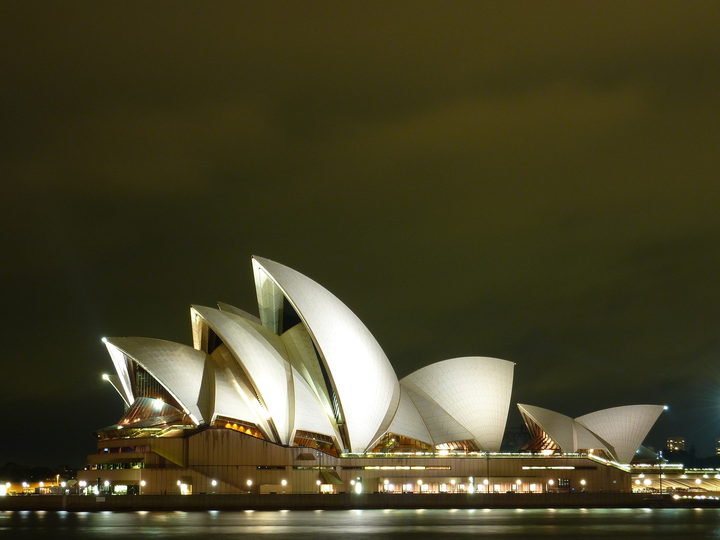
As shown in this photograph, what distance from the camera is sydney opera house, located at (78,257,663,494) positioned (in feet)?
215

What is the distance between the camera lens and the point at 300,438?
67750 millimetres

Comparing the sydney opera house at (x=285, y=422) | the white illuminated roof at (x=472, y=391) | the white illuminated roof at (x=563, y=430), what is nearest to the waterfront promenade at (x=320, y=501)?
the sydney opera house at (x=285, y=422)

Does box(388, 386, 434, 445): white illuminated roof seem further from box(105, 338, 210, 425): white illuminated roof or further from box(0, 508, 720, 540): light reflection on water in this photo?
box(105, 338, 210, 425): white illuminated roof

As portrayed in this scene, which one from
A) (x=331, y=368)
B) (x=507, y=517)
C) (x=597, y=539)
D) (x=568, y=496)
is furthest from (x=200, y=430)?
(x=597, y=539)

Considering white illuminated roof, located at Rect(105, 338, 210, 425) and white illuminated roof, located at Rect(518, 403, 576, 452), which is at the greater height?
white illuminated roof, located at Rect(105, 338, 210, 425)

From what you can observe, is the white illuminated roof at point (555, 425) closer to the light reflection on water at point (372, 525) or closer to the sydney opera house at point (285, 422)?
the sydney opera house at point (285, 422)

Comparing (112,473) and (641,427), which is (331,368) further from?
(641,427)

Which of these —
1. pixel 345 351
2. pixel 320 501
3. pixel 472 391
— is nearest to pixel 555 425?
pixel 472 391

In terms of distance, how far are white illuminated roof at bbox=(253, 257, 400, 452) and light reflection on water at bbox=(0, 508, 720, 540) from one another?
910 centimetres

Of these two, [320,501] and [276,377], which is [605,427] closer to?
[320,501]

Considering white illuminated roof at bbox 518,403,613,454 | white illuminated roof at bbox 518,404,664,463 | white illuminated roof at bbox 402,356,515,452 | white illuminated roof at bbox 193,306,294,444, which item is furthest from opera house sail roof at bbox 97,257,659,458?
white illuminated roof at bbox 518,404,664,463

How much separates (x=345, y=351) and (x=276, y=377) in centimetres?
559

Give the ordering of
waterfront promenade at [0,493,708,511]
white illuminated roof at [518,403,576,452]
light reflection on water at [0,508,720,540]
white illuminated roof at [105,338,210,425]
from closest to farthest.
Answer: light reflection on water at [0,508,720,540], waterfront promenade at [0,493,708,511], white illuminated roof at [105,338,210,425], white illuminated roof at [518,403,576,452]

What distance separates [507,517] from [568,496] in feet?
51.5
